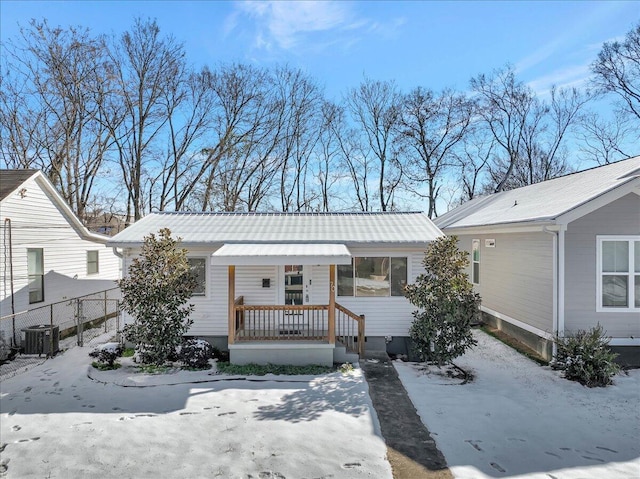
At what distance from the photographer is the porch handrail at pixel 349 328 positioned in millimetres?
9453

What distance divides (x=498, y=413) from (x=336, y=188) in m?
22.9

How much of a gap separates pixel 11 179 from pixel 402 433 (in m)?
12.3

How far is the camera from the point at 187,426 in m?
5.90

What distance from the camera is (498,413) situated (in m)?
6.36

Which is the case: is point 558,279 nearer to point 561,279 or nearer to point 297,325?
point 561,279

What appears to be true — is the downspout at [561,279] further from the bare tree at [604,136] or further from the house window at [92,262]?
the bare tree at [604,136]

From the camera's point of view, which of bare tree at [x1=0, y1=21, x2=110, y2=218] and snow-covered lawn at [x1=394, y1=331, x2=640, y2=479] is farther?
bare tree at [x1=0, y1=21, x2=110, y2=218]

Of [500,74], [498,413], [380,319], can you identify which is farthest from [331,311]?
[500,74]

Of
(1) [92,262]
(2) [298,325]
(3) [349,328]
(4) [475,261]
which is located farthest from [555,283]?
(1) [92,262]

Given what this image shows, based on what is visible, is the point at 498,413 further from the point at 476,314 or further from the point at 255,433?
the point at 255,433

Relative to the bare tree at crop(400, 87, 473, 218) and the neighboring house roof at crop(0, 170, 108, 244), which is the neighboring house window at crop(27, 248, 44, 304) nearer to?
the neighboring house roof at crop(0, 170, 108, 244)

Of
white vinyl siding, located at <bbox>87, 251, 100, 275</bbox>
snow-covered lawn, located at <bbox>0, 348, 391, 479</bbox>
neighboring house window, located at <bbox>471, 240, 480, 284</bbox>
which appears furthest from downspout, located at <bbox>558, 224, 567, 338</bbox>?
white vinyl siding, located at <bbox>87, 251, 100, 275</bbox>

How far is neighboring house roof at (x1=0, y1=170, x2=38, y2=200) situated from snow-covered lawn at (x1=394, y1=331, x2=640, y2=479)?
37.3 feet

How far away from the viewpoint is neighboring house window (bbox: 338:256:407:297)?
10.2 meters
